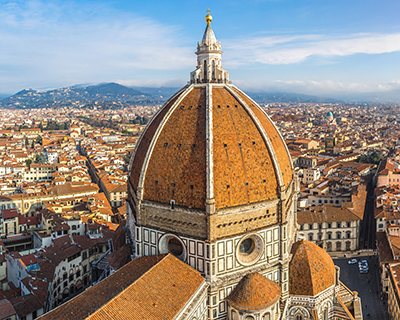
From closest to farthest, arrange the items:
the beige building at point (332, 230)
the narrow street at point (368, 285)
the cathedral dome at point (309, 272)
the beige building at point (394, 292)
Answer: the cathedral dome at point (309, 272)
the beige building at point (394, 292)
the narrow street at point (368, 285)
the beige building at point (332, 230)

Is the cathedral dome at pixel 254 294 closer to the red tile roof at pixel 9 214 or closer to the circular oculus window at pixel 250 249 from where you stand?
the circular oculus window at pixel 250 249

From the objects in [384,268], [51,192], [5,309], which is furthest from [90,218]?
[384,268]

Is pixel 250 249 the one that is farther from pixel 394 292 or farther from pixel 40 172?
pixel 40 172


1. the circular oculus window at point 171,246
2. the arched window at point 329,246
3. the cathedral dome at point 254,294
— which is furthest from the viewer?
the arched window at point 329,246

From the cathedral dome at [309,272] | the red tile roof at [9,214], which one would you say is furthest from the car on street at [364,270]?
the red tile roof at [9,214]

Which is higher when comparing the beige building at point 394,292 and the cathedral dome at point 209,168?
the cathedral dome at point 209,168

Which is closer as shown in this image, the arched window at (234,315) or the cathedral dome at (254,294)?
the cathedral dome at (254,294)

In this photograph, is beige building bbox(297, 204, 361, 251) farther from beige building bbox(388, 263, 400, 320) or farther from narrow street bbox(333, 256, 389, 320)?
beige building bbox(388, 263, 400, 320)
